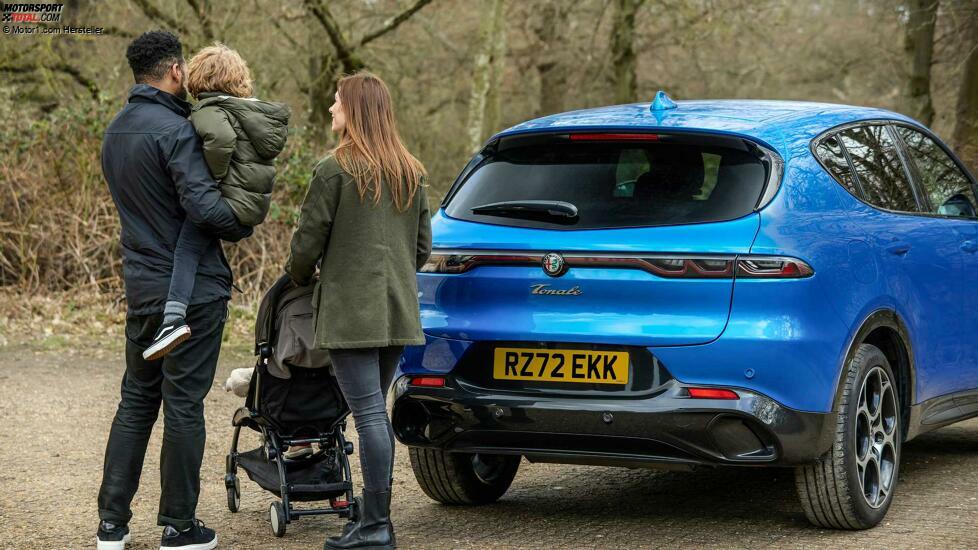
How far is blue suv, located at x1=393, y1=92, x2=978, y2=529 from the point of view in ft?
14.9

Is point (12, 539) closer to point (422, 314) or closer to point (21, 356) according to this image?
point (422, 314)

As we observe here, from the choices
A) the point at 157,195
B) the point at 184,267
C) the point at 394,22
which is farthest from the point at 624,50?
the point at 184,267

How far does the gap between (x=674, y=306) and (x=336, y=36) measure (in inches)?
580

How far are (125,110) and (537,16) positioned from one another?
19.5 metres

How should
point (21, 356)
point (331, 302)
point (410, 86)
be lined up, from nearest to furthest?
point (331, 302) → point (21, 356) → point (410, 86)

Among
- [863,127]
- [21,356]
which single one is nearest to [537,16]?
[21,356]

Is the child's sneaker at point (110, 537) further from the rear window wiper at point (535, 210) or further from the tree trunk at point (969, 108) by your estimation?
the tree trunk at point (969, 108)

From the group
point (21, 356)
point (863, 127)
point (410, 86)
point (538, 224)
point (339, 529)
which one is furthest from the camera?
point (410, 86)

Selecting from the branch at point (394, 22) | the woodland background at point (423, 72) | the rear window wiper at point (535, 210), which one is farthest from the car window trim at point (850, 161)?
the branch at point (394, 22)

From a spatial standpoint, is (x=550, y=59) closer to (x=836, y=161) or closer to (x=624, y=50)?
(x=624, y=50)

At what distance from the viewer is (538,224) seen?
4902mm

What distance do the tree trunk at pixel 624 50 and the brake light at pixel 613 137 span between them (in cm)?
1720

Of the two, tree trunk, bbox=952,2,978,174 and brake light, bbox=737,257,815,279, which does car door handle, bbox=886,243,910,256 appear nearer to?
brake light, bbox=737,257,815,279

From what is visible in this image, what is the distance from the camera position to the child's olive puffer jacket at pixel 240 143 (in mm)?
4645
